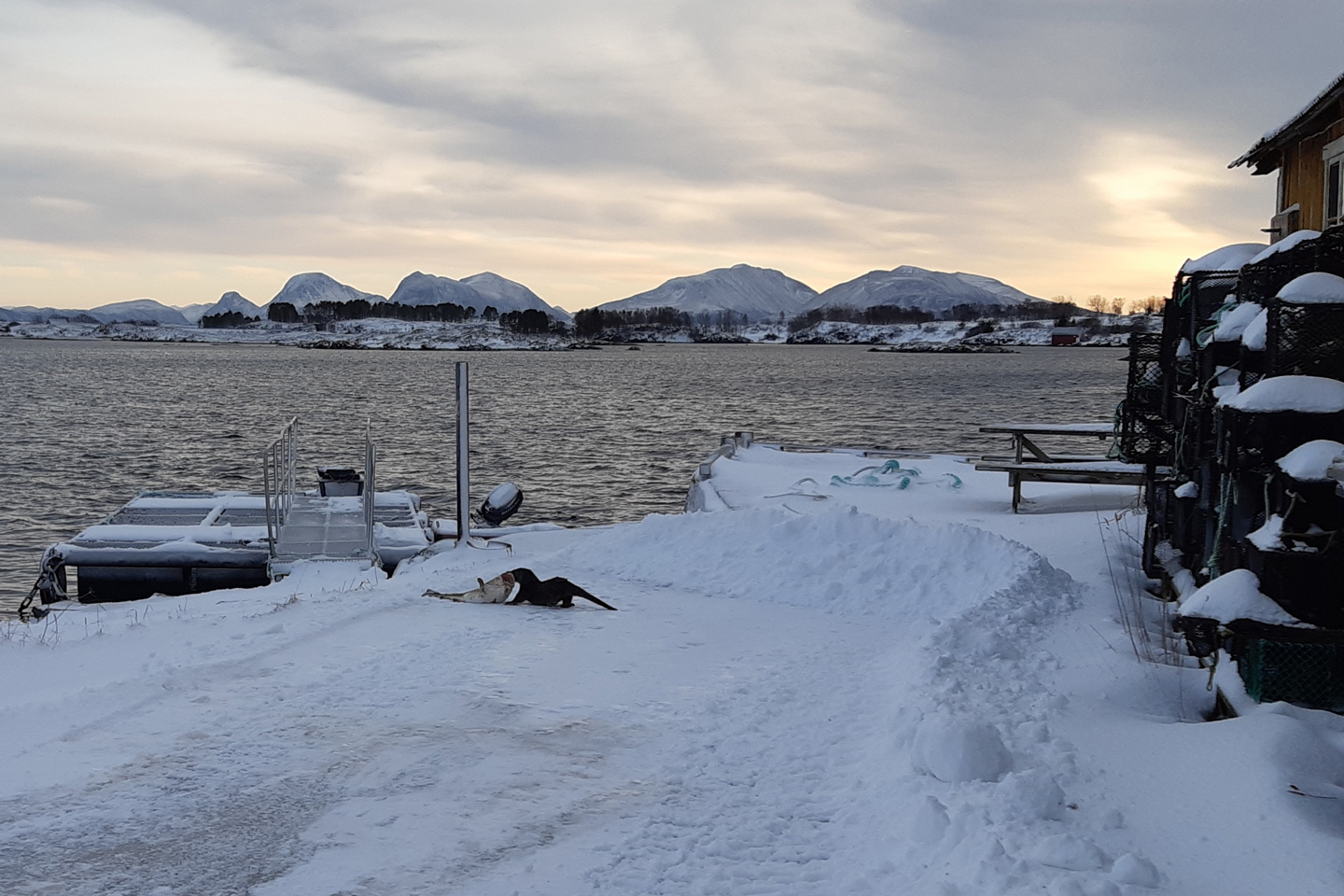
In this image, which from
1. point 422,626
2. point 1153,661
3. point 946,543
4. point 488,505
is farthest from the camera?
point 488,505

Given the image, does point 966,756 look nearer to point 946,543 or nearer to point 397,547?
point 946,543

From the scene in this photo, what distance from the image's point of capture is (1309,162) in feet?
55.7

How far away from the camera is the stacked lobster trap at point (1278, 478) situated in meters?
5.89

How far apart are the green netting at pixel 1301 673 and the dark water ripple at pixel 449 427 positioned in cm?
1853

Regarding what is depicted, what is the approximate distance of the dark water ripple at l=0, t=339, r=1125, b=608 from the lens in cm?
3019

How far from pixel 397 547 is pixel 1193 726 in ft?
40.4

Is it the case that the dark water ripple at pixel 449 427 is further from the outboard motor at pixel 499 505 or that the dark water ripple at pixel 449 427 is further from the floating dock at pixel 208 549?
the outboard motor at pixel 499 505

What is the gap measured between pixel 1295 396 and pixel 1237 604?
1.29 m

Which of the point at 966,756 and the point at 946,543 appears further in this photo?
Answer: the point at 946,543

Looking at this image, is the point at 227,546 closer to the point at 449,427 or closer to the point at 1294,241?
the point at 1294,241

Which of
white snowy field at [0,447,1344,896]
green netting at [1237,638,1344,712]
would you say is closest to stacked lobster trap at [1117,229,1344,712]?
green netting at [1237,638,1344,712]

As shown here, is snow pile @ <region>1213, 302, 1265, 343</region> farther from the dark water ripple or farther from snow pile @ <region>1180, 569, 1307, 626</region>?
the dark water ripple

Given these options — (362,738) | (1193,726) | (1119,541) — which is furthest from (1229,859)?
(1119,541)

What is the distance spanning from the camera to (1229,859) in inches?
175
